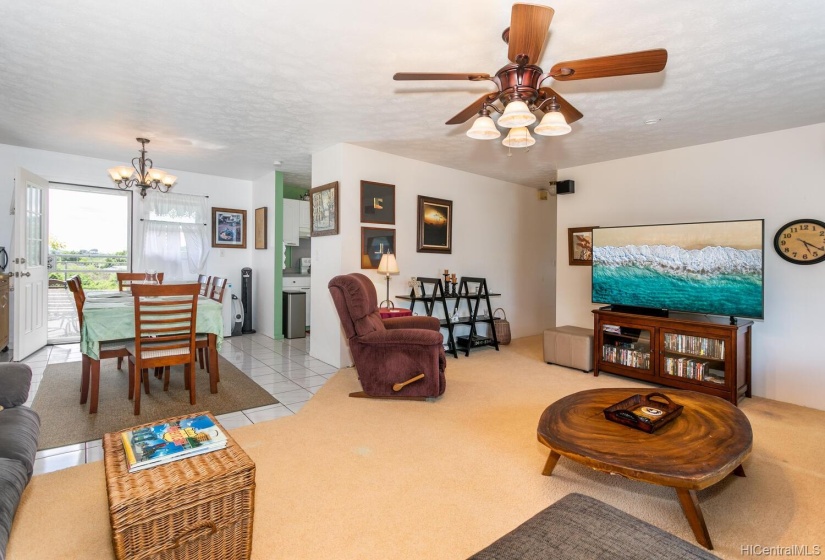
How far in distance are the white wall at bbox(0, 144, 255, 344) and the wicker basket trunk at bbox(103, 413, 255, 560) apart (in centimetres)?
464

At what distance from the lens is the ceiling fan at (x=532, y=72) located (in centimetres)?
173

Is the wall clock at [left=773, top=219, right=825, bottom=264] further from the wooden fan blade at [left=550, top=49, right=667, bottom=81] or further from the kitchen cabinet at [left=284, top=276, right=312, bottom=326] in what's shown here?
the kitchen cabinet at [left=284, top=276, right=312, bottom=326]

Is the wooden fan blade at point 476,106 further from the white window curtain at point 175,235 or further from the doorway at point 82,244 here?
the doorway at point 82,244

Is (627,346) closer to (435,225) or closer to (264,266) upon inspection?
(435,225)

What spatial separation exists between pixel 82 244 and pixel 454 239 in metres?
4.96

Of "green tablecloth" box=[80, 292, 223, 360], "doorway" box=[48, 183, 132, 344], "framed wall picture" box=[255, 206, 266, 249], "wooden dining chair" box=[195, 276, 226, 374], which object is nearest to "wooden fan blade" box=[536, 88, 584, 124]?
"green tablecloth" box=[80, 292, 223, 360]

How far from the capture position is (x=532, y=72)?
203cm

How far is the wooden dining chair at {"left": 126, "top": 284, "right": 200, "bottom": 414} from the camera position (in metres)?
2.98

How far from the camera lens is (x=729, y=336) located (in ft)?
11.0

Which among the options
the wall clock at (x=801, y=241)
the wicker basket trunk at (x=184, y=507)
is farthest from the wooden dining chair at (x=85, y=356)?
the wall clock at (x=801, y=241)

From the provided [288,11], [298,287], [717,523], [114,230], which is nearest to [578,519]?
[717,523]

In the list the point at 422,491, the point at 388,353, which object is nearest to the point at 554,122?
the point at 422,491

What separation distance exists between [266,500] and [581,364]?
348 cm

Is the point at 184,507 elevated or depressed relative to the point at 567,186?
depressed
